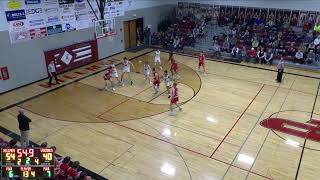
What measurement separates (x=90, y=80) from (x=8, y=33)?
198 inches

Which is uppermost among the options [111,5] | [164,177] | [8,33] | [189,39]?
[111,5]

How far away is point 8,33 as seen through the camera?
15.5 meters

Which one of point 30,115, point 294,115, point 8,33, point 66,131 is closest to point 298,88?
point 294,115

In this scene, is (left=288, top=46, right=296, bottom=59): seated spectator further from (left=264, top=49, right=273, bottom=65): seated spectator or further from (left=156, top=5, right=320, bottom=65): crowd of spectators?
(left=264, top=49, right=273, bottom=65): seated spectator

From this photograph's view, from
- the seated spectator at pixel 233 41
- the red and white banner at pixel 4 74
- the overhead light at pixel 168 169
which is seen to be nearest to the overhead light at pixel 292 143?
the overhead light at pixel 168 169

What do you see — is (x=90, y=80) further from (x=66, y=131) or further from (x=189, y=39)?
(x=189, y=39)

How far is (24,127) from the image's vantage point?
34.2 ft

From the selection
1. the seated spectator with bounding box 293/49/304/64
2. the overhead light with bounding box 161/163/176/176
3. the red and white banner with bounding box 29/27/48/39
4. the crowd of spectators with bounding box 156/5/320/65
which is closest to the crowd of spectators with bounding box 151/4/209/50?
the crowd of spectators with bounding box 156/5/320/65

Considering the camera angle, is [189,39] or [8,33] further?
[189,39]

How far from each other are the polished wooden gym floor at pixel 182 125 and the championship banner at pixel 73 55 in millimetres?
1728

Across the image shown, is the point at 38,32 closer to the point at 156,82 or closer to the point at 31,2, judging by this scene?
the point at 31,2

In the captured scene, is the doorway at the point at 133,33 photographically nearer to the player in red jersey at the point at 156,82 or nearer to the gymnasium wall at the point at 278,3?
the gymnasium wall at the point at 278,3

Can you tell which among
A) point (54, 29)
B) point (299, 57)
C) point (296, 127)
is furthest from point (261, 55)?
point (54, 29)
